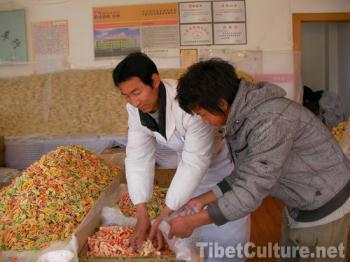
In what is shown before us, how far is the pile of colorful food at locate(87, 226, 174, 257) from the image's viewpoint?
1.61m

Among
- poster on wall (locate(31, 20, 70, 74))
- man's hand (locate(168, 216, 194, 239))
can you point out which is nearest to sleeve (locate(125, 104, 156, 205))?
man's hand (locate(168, 216, 194, 239))

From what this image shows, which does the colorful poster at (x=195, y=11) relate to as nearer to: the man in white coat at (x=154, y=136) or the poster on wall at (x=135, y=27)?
the poster on wall at (x=135, y=27)

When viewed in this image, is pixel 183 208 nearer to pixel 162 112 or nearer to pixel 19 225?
pixel 162 112

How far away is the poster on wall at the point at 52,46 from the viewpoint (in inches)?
171

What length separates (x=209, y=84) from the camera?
1.25 metres

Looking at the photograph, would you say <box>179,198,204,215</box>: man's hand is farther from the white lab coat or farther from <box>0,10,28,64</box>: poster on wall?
<box>0,10,28,64</box>: poster on wall

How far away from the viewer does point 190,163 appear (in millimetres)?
1715

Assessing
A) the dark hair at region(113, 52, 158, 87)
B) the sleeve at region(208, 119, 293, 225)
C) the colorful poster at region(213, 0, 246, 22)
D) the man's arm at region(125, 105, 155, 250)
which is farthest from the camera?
the colorful poster at region(213, 0, 246, 22)

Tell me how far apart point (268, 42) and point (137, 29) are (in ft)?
4.65

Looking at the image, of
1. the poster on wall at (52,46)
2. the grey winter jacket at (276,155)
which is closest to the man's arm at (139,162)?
the grey winter jacket at (276,155)

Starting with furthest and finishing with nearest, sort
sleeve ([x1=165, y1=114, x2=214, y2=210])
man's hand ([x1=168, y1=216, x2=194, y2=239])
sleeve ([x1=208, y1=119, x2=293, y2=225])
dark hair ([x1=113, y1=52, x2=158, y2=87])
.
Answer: sleeve ([x1=165, y1=114, x2=214, y2=210]), dark hair ([x1=113, y1=52, x2=158, y2=87]), man's hand ([x1=168, y1=216, x2=194, y2=239]), sleeve ([x1=208, y1=119, x2=293, y2=225])

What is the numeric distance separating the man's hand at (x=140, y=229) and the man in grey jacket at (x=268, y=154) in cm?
33

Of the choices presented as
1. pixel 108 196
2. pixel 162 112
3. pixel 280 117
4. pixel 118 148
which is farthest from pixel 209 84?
pixel 118 148

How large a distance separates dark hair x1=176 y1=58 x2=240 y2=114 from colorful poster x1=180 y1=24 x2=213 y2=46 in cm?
303
